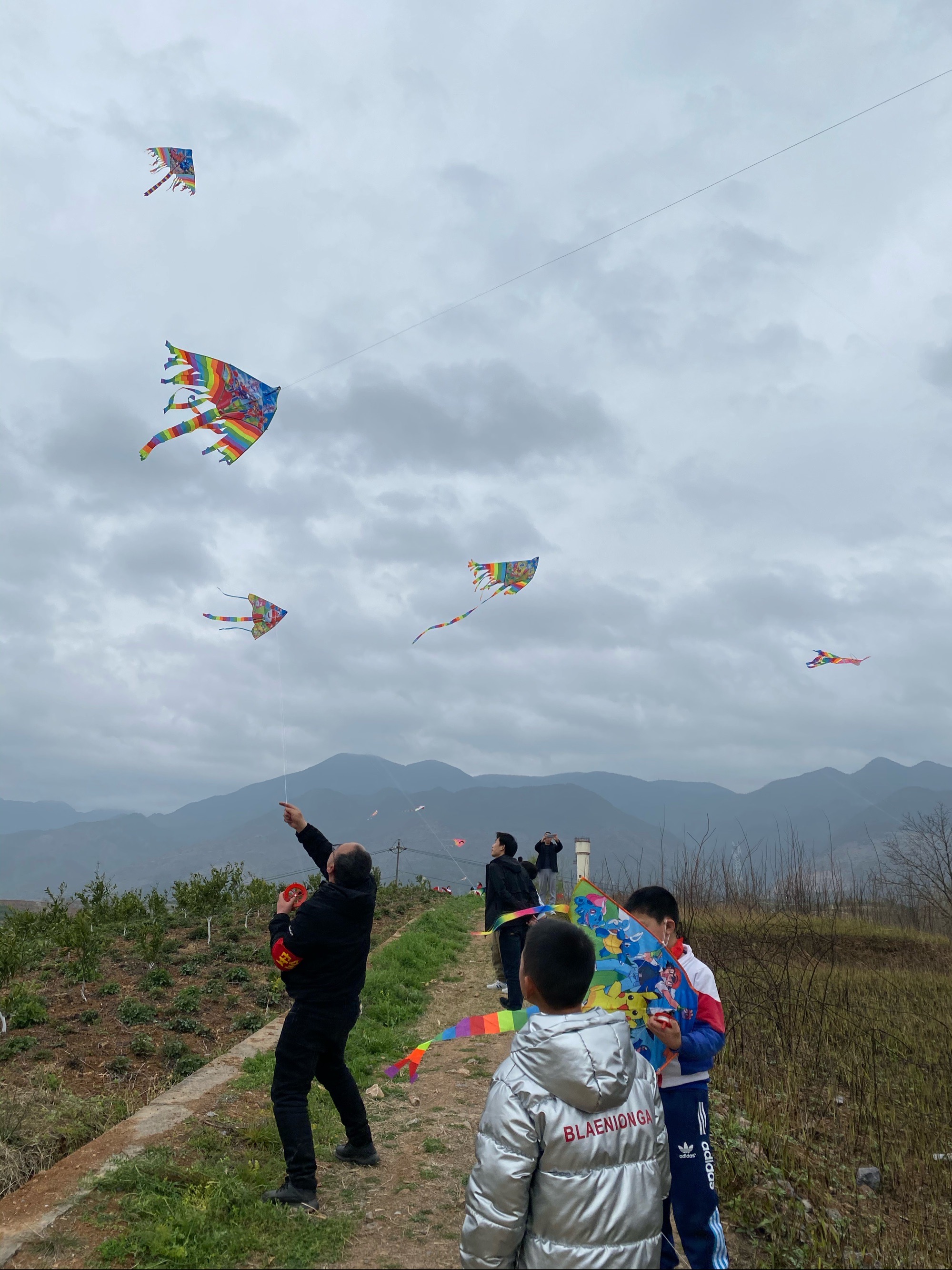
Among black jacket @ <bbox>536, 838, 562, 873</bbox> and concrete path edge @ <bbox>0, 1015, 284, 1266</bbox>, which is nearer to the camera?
concrete path edge @ <bbox>0, 1015, 284, 1266</bbox>

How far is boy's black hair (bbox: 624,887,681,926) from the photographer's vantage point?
3.51 m

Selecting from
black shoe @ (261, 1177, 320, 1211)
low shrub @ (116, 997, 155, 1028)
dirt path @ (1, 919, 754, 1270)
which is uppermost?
low shrub @ (116, 997, 155, 1028)

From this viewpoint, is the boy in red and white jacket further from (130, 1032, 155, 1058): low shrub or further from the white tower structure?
the white tower structure

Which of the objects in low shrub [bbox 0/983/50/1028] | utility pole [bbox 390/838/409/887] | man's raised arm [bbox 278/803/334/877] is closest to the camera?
man's raised arm [bbox 278/803/334/877]

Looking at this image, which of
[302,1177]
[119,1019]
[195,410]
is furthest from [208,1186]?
[195,410]

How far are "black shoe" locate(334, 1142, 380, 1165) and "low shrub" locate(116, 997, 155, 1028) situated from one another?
3548 millimetres

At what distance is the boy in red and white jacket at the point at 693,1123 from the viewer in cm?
310

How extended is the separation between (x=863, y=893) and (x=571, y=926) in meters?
20.4

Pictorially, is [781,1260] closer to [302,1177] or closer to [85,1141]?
[302,1177]

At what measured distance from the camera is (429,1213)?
4.39 meters

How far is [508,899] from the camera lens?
28.3 feet

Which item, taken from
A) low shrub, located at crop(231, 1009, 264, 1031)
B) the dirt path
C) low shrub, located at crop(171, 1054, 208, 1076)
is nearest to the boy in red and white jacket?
the dirt path

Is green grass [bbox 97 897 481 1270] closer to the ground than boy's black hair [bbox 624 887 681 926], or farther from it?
closer to the ground

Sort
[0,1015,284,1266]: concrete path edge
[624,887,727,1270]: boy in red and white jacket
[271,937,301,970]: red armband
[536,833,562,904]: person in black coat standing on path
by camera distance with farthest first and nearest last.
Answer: [536,833,562,904]: person in black coat standing on path
[271,937,301,970]: red armband
[0,1015,284,1266]: concrete path edge
[624,887,727,1270]: boy in red and white jacket
